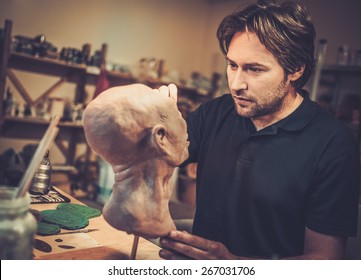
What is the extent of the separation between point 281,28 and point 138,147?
0.80 m

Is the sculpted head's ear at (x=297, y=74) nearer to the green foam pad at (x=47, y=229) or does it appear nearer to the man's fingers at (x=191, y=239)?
the man's fingers at (x=191, y=239)

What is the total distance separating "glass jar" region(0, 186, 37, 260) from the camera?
71 cm

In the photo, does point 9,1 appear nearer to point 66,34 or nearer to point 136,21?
point 66,34

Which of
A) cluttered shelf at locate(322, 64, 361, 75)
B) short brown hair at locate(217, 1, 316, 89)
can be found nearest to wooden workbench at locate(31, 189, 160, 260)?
short brown hair at locate(217, 1, 316, 89)

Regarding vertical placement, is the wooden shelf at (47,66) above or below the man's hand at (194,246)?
above

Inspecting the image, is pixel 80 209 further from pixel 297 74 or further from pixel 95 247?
pixel 297 74

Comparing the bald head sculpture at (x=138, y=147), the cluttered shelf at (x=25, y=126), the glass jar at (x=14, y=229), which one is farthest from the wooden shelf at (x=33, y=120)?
the glass jar at (x=14, y=229)

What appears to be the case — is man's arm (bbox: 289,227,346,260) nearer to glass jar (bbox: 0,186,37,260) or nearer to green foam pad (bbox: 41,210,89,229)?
green foam pad (bbox: 41,210,89,229)

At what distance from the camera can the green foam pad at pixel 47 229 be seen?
1105 mm

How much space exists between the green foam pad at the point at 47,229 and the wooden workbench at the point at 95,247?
0.01 m

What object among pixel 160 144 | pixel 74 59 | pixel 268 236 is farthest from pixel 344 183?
pixel 74 59

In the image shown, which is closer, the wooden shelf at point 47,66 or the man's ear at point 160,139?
the man's ear at point 160,139

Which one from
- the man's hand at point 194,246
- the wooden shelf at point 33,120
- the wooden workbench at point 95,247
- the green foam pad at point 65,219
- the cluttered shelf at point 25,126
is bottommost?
the cluttered shelf at point 25,126

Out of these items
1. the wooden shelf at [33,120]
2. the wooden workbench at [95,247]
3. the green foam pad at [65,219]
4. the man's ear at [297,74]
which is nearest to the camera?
the wooden workbench at [95,247]
